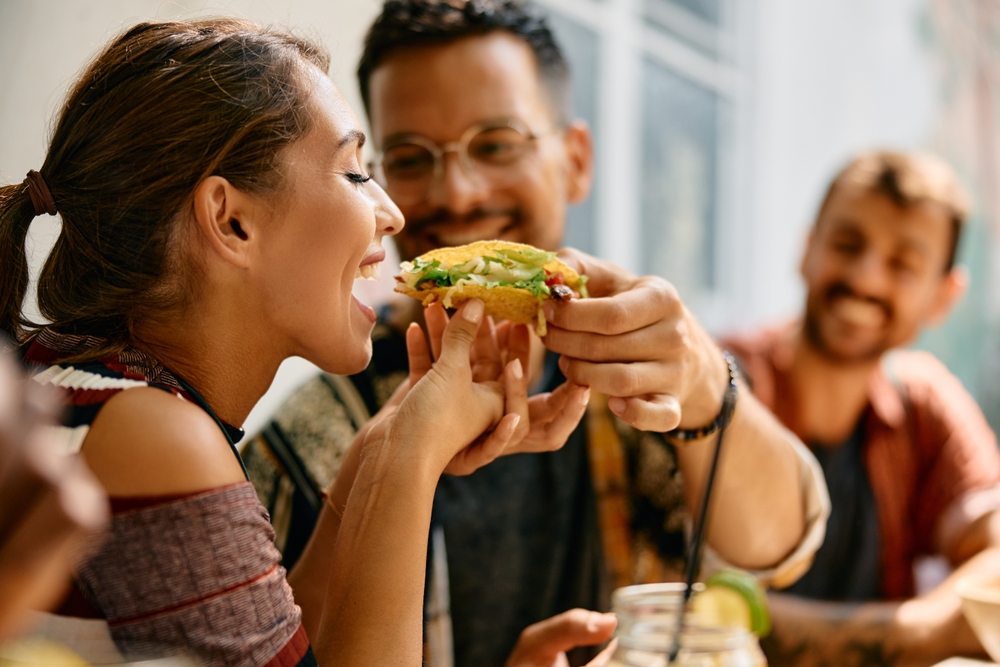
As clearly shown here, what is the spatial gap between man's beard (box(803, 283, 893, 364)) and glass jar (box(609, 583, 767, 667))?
2.24m

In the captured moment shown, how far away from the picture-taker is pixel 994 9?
5527 mm

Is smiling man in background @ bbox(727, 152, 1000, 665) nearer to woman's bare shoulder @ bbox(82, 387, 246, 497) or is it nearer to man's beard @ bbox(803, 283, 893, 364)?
man's beard @ bbox(803, 283, 893, 364)

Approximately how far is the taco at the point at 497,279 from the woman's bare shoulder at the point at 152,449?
49 cm

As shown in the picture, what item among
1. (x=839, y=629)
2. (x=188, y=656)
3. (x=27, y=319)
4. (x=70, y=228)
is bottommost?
(x=839, y=629)

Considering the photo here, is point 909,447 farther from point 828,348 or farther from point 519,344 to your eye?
point 519,344

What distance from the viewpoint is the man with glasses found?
1.66m

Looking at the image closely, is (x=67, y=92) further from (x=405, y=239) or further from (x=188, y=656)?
(x=405, y=239)

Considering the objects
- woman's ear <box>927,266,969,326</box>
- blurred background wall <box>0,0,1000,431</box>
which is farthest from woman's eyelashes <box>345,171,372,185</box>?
blurred background wall <box>0,0,1000,431</box>

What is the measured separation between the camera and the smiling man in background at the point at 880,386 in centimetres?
271

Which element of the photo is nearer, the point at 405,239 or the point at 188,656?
the point at 188,656

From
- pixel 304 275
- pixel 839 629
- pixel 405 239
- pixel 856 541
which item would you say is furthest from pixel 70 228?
pixel 856 541

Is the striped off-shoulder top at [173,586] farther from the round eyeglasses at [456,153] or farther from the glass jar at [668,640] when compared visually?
the round eyeglasses at [456,153]

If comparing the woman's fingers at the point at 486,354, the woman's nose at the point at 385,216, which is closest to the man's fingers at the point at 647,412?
the woman's fingers at the point at 486,354

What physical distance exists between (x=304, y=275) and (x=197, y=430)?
282 mm
